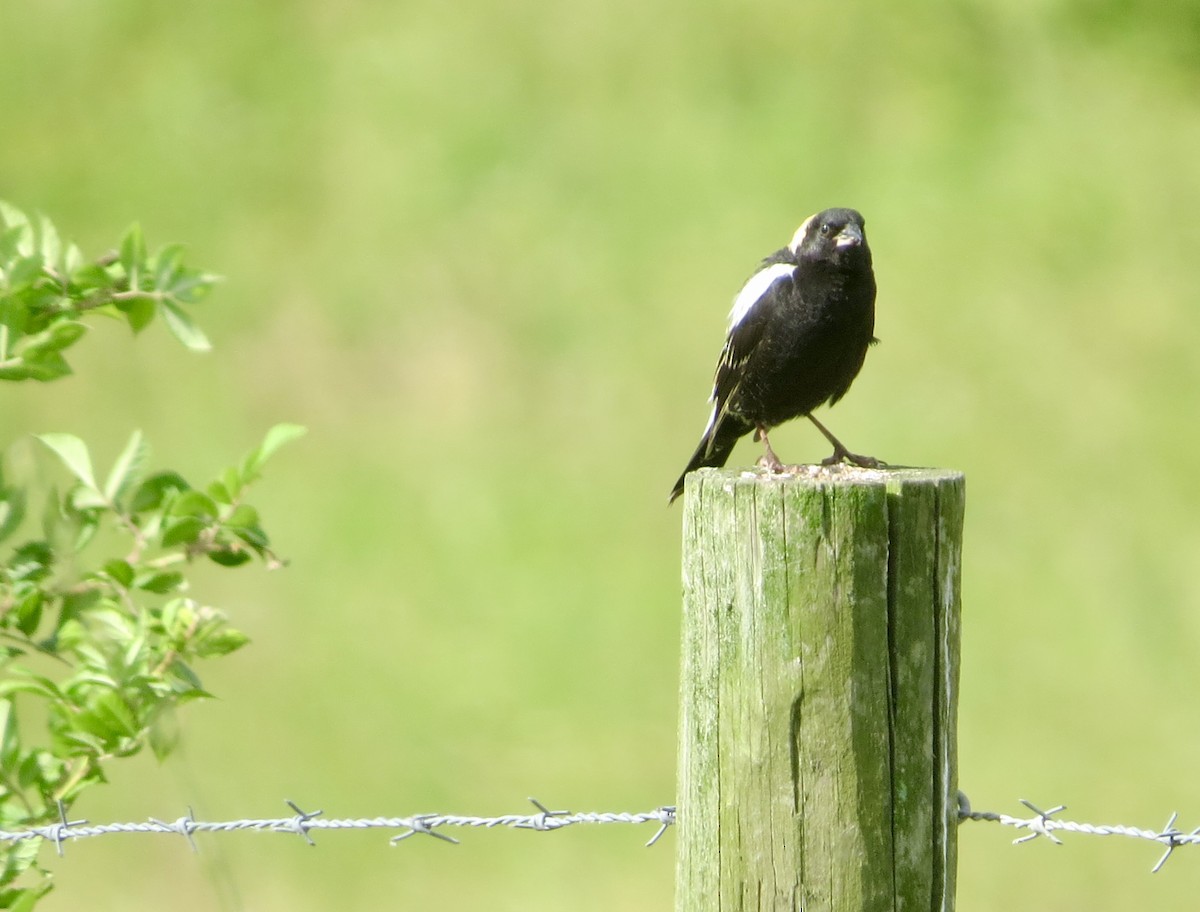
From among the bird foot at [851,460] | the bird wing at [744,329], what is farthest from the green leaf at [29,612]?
the bird wing at [744,329]

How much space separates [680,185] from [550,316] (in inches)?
41.0

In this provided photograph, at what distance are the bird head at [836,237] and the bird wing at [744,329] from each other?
0.10 m

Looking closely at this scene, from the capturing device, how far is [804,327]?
12.7 feet

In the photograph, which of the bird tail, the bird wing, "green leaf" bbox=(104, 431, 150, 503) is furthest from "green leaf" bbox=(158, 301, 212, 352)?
the bird tail

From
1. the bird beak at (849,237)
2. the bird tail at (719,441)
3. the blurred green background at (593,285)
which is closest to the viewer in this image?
the bird beak at (849,237)

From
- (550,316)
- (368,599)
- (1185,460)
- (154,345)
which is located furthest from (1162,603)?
(154,345)

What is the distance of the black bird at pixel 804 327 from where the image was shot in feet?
12.6

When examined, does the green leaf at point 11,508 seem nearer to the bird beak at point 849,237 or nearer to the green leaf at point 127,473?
the green leaf at point 127,473

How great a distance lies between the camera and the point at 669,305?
25.1 feet

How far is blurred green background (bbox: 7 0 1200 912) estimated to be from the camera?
715 centimetres

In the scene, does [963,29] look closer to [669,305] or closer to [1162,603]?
[669,305]

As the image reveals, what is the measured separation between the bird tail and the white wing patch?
31cm

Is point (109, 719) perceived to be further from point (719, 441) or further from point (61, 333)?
point (719, 441)

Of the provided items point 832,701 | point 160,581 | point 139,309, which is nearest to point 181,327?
point 139,309
